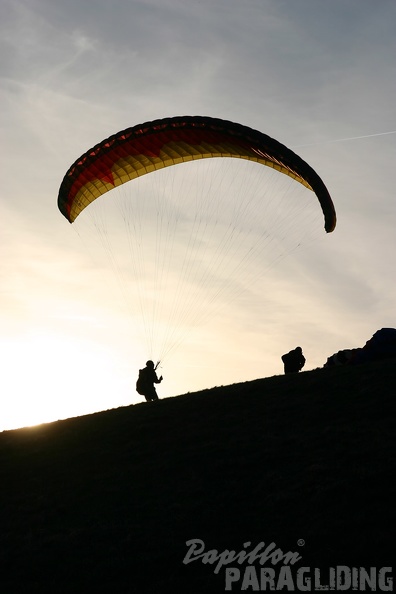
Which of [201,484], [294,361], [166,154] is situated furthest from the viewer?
[294,361]

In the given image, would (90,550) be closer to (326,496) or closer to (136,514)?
(136,514)

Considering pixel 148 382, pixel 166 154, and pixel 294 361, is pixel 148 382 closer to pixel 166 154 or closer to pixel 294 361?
pixel 294 361

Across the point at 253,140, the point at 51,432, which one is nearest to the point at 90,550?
the point at 51,432

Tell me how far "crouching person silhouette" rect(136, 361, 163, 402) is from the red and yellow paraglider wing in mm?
6202

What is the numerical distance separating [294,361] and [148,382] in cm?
529

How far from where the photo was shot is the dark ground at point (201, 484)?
12383mm

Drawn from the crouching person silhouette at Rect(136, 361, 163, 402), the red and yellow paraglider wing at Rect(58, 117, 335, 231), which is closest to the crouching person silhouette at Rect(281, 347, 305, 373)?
the crouching person silhouette at Rect(136, 361, 163, 402)

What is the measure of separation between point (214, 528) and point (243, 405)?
26.9ft

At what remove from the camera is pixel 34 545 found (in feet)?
48.0

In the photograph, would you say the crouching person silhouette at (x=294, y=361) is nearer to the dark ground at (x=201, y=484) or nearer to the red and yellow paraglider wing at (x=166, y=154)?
the dark ground at (x=201, y=484)

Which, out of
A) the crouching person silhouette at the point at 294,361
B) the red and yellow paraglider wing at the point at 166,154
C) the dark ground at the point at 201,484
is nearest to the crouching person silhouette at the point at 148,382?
the dark ground at the point at 201,484

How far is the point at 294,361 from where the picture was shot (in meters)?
25.9

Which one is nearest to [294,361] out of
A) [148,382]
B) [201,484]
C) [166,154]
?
[148,382]

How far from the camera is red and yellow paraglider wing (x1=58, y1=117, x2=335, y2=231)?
2222cm
